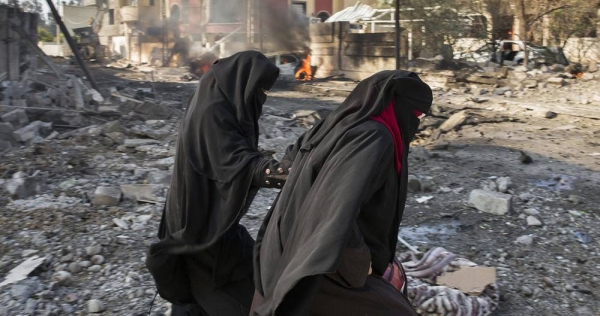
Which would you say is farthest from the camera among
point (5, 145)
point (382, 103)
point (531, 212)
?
point (5, 145)

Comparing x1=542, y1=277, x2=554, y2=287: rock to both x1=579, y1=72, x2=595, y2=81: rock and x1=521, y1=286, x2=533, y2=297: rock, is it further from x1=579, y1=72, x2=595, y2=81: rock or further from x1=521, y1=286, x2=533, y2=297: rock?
x1=579, y1=72, x2=595, y2=81: rock

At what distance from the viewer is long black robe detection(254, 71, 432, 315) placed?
6.02 feet

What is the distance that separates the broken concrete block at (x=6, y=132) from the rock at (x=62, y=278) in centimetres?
490

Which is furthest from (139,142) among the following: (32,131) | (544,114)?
(544,114)

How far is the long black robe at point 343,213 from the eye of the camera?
1835mm

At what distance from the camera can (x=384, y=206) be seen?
2.04m

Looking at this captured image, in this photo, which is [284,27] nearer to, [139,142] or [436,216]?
[139,142]

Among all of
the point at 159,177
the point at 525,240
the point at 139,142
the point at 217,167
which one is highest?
the point at 217,167

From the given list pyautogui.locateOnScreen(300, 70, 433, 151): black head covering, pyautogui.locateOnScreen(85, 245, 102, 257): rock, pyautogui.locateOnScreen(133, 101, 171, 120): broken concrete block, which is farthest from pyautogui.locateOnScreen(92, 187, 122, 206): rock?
pyautogui.locateOnScreen(133, 101, 171, 120): broken concrete block

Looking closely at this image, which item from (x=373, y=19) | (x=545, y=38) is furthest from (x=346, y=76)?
(x=545, y=38)

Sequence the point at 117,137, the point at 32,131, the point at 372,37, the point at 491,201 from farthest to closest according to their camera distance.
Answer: the point at 372,37
the point at 32,131
the point at 117,137
the point at 491,201

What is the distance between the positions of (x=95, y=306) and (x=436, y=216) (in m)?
3.00

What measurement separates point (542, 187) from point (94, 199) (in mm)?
4293

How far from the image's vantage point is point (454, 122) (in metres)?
9.95
